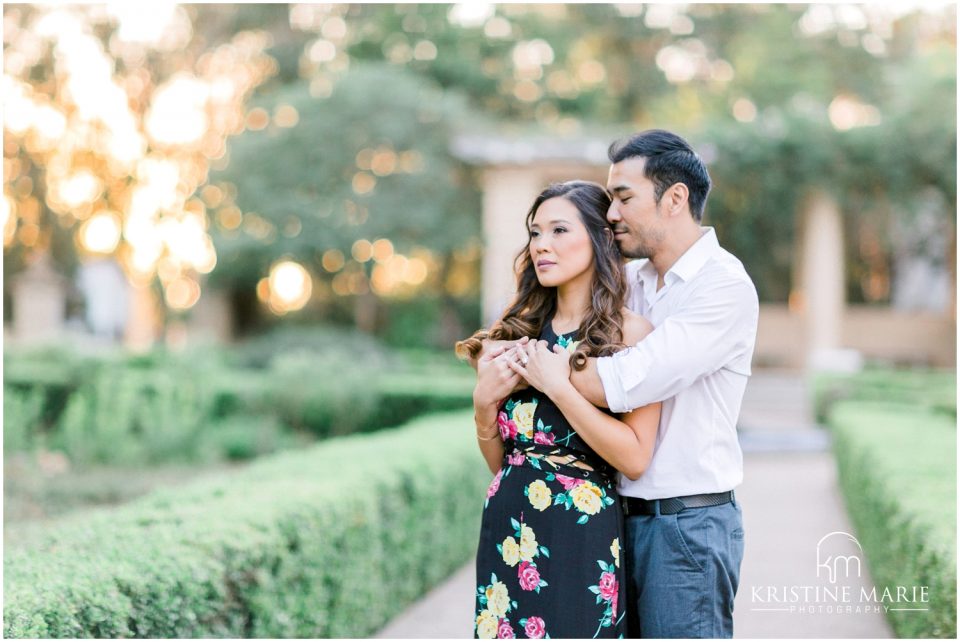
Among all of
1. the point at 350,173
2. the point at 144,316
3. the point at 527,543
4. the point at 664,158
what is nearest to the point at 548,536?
the point at 527,543

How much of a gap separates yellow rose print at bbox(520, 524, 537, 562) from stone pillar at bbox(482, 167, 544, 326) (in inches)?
596

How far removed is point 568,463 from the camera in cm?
237

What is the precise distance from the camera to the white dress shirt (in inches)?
86.4

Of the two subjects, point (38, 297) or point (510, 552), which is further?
point (38, 297)

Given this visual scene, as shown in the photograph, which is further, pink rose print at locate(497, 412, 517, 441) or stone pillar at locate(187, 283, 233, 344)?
stone pillar at locate(187, 283, 233, 344)

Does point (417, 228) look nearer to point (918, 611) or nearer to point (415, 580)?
point (415, 580)

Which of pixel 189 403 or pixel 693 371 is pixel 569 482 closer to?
pixel 693 371

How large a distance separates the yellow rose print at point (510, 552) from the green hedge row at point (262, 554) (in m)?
1.15

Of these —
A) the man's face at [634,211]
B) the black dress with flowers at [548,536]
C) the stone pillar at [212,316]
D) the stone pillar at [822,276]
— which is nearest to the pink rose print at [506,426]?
the black dress with flowers at [548,536]

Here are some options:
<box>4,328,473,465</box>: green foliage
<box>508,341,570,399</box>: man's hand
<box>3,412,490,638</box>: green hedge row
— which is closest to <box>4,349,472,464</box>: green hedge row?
<box>4,328,473,465</box>: green foliage

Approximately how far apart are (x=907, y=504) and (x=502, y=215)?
45.4 feet

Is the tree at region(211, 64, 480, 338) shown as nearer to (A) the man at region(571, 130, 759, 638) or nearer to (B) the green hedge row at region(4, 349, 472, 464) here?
(B) the green hedge row at region(4, 349, 472, 464)

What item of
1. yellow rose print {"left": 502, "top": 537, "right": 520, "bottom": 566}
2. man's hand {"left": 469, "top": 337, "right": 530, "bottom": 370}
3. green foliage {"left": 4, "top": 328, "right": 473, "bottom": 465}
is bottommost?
green foliage {"left": 4, "top": 328, "right": 473, "bottom": 465}

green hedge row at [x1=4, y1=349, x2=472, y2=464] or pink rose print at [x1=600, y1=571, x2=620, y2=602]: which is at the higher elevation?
pink rose print at [x1=600, y1=571, x2=620, y2=602]
